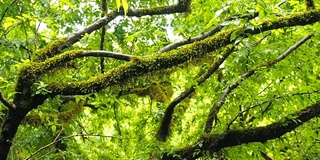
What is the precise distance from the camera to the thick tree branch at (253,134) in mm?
3994

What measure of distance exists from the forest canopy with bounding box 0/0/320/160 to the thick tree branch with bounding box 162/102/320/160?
11mm

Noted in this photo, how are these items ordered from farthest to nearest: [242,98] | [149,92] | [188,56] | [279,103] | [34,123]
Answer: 1. [149,92]
2. [242,98]
3. [34,123]
4. [279,103]
5. [188,56]

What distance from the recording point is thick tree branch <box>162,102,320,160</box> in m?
3.99

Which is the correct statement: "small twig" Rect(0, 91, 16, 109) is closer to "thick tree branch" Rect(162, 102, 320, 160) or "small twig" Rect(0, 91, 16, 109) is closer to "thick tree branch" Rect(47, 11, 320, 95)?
"thick tree branch" Rect(47, 11, 320, 95)

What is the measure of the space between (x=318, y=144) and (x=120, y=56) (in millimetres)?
3091

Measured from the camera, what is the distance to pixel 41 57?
330 centimetres

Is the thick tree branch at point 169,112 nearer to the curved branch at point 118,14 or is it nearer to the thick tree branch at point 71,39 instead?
the curved branch at point 118,14

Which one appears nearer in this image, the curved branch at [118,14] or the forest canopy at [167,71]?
the forest canopy at [167,71]

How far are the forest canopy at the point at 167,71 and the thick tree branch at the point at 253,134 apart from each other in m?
0.01

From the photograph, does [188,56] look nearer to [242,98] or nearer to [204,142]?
[204,142]

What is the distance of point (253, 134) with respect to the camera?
4.10 meters

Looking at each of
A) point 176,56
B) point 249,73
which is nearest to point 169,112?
point 249,73

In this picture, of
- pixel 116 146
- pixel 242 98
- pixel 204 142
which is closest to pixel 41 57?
pixel 204 142

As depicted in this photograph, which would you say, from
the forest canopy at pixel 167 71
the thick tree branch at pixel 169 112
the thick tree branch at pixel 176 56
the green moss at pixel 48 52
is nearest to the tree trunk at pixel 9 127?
the forest canopy at pixel 167 71
